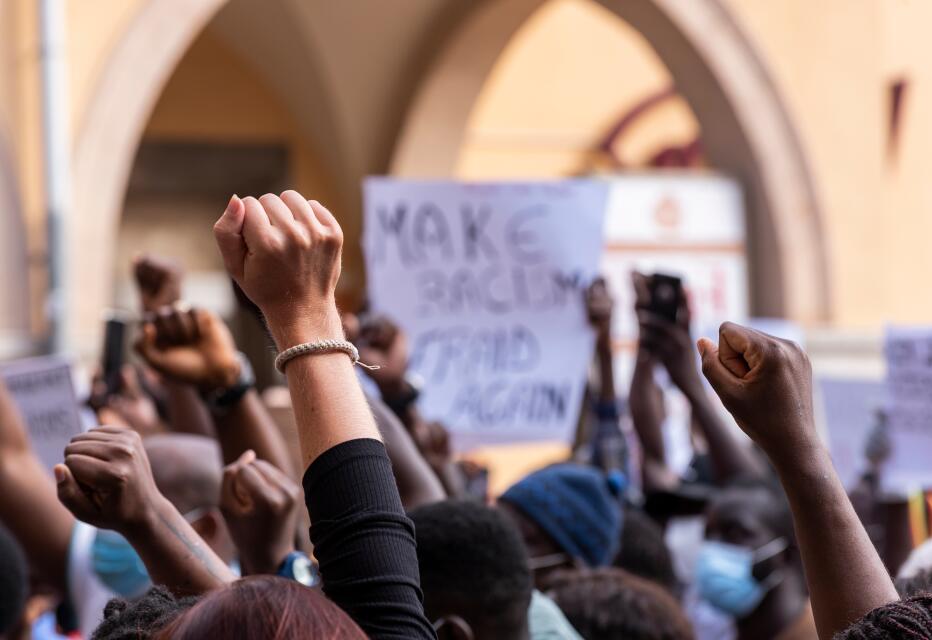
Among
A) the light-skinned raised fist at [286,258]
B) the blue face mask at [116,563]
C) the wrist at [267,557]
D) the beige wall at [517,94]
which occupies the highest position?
the beige wall at [517,94]

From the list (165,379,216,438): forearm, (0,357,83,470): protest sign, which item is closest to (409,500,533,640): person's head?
(165,379,216,438): forearm

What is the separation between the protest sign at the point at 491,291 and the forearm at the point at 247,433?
1.81m

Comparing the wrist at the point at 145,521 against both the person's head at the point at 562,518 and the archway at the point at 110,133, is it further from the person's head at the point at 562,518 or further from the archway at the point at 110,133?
the archway at the point at 110,133

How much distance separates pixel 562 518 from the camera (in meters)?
2.84

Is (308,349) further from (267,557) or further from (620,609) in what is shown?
(620,609)

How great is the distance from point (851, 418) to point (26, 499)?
294 centimetres

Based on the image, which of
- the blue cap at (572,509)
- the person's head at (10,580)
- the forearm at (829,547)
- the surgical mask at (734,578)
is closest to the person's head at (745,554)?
the surgical mask at (734,578)

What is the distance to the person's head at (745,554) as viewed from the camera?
135 inches

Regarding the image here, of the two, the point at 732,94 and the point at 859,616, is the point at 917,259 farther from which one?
the point at 859,616

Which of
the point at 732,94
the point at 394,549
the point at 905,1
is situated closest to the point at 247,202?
the point at 394,549

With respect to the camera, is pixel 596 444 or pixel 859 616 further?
pixel 596 444

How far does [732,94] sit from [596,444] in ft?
12.8

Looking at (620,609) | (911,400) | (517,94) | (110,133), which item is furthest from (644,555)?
(517,94)

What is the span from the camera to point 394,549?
4.55 ft
